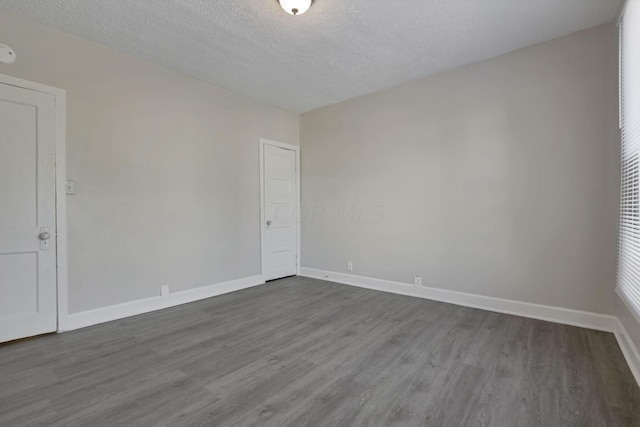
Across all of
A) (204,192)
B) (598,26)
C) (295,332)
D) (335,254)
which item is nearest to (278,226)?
(335,254)

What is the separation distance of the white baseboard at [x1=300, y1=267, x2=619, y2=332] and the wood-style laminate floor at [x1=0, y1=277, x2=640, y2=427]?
130mm

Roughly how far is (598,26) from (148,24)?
4277mm

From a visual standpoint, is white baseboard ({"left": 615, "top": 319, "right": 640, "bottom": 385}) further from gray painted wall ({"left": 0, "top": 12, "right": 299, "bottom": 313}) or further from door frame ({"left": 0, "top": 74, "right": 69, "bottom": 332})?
door frame ({"left": 0, "top": 74, "right": 69, "bottom": 332})

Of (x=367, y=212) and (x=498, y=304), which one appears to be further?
(x=367, y=212)

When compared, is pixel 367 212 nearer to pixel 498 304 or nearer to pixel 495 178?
pixel 495 178

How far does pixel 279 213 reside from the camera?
198 inches

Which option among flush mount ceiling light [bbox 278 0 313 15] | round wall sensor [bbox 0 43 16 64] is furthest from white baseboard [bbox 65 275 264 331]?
flush mount ceiling light [bbox 278 0 313 15]

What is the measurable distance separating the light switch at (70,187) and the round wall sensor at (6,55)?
1.12 meters

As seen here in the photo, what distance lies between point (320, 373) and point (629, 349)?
7.94ft

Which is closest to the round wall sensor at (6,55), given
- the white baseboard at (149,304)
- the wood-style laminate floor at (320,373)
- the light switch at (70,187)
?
the light switch at (70,187)

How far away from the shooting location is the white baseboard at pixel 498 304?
283cm

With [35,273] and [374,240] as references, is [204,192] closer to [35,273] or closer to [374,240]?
[35,273]

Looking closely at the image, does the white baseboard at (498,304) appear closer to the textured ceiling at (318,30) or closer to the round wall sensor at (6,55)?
the textured ceiling at (318,30)

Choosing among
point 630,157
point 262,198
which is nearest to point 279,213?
point 262,198
